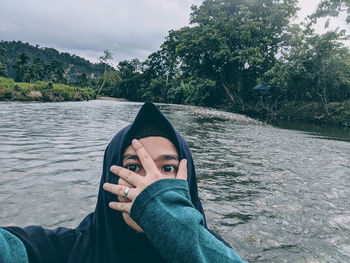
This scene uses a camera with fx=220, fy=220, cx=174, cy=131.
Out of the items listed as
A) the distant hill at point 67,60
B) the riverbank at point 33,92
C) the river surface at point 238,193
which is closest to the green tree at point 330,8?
the river surface at point 238,193

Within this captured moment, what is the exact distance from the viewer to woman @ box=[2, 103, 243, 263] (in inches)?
35.5

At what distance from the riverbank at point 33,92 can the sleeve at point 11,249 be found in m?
24.0

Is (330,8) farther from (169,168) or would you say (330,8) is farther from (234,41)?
(169,168)

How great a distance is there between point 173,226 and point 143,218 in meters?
0.14

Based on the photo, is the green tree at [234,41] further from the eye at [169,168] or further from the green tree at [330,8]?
the eye at [169,168]

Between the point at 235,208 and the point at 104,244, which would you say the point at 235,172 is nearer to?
the point at 235,208

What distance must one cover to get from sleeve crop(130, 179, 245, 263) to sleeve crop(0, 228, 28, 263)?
1.64 feet

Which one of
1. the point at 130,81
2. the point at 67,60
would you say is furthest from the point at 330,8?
the point at 67,60

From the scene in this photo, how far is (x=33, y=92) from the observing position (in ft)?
78.0

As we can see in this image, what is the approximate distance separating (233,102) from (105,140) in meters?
24.7

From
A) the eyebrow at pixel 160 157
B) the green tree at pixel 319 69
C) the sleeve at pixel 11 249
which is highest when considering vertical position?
the green tree at pixel 319 69

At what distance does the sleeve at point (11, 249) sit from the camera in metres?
0.85

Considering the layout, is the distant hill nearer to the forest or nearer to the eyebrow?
the forest

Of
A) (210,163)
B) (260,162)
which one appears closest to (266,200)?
(210,163)
